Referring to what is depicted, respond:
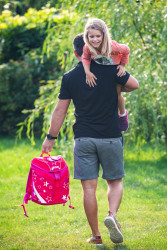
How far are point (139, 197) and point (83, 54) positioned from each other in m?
2.29

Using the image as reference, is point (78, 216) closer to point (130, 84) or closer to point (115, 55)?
point (130, 84)

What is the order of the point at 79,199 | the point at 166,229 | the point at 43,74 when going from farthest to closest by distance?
the point at 43,74, the point at 79,199, the point at 166,229

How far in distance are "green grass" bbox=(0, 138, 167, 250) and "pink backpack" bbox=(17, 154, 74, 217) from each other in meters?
0.38

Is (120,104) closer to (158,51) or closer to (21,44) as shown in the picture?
(158,51)

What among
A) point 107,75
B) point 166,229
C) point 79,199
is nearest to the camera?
point 107,75

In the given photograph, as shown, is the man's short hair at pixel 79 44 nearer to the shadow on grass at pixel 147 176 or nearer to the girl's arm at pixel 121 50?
the girl's arm at pixel 121 50

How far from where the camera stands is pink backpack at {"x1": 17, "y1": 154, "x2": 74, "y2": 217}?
3406mm

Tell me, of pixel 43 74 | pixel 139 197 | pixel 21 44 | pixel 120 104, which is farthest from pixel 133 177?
pixel 21 44

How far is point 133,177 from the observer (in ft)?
19.8

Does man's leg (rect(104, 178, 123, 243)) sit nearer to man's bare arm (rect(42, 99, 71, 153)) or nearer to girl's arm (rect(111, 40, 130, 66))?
man's bare arm (rect(42, 99, 71, 153))

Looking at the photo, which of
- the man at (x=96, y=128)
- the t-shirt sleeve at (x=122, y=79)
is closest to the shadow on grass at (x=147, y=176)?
the man at (x=96, y=128)

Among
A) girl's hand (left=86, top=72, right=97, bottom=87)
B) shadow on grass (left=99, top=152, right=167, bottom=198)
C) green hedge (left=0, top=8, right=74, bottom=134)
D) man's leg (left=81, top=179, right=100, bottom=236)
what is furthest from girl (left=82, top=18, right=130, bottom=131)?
green hedge (left=0, top=8, right=74, bottom=134)

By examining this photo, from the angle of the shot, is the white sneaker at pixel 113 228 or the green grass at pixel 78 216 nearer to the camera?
the white sneaker at pixel 113 228

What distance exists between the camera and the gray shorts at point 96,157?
3326 mm
